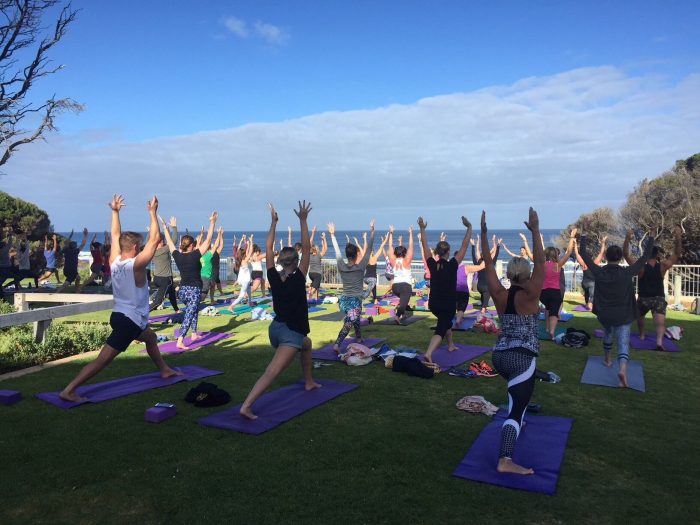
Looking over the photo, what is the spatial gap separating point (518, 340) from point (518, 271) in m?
0.55

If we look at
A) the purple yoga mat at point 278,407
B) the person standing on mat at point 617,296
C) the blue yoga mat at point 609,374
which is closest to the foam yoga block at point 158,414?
the purple yoga mat at point 278,407

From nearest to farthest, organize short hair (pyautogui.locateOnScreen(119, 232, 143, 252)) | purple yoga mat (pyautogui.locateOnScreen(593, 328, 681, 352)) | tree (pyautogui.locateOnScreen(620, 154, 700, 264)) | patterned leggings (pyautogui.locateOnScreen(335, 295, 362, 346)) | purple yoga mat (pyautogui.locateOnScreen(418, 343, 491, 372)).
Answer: short hair (pyautogui.locateOnScreen(119, 232, 143, 252))
purple yoga mat (pyautogui.locateOnScreen(418, 343, 491, 372))
patterned leggings (pyautogui.locateOnScreen(335, 295, 362, 346))
purple yoga mat (pyautogui.locateOnScreen(593, 328, 681, 352))
tree (pyautogui.locateOnScreen(620, 154, 700, 264))

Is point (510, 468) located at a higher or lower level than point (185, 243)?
lower

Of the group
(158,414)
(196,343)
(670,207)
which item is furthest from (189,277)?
Answer: (670,207)

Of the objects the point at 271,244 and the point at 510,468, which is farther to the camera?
the point at 271,244

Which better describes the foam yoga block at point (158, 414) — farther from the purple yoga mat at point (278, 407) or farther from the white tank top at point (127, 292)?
the white tank top at point (127, 292)

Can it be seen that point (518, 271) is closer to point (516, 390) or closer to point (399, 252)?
point (516, 390)

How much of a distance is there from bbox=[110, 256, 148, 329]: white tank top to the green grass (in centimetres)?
106

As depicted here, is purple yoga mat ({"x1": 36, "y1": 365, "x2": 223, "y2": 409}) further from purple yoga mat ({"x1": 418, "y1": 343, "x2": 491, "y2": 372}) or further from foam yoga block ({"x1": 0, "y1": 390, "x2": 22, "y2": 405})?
purple yoga mat ({"x1": 418, "y1": 343, "x2": 491, "y2": 372})

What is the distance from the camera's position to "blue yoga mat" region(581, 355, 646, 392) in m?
6.71

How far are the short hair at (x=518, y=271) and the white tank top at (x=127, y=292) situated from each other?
155 inches

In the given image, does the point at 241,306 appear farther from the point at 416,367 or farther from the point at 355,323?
the point at 416,367

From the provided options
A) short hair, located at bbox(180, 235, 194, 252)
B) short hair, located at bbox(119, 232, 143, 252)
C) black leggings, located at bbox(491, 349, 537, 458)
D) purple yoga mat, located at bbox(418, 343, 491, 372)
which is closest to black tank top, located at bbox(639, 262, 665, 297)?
purple yoga mat, located at bbox(418, 343, 491, 372)

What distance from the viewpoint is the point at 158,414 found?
5176mm
